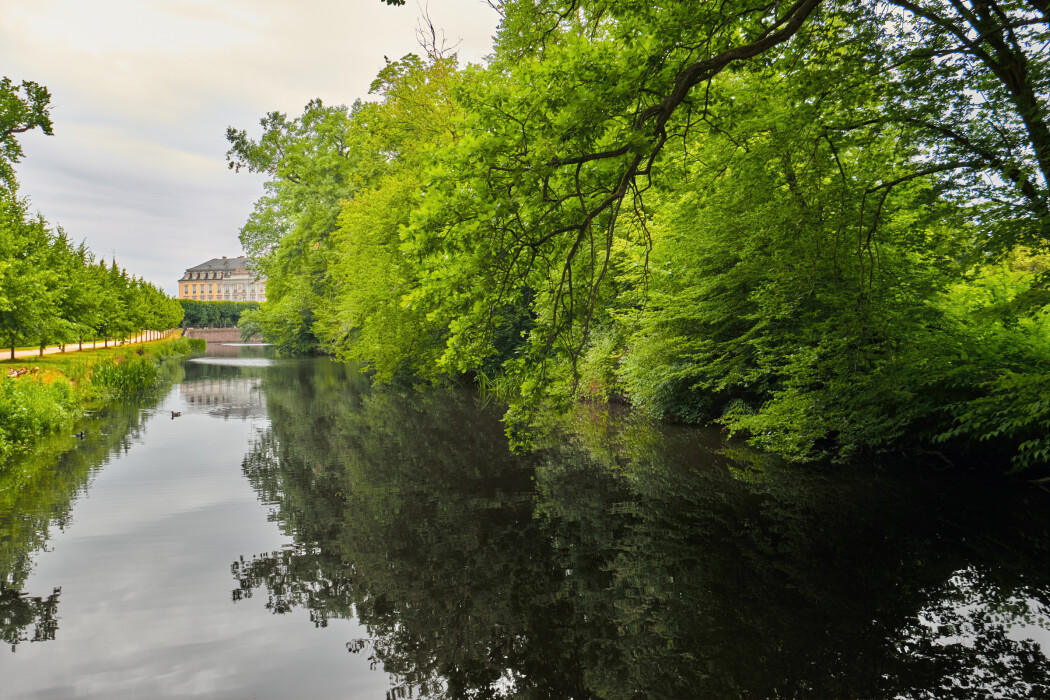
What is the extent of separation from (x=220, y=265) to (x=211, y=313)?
4117cm

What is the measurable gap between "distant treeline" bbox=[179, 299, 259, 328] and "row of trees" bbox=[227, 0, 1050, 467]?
355ft

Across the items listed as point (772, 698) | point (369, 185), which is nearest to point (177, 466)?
point (772, 698)

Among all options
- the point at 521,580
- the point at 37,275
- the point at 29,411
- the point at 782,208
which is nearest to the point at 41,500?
the point at 29,411

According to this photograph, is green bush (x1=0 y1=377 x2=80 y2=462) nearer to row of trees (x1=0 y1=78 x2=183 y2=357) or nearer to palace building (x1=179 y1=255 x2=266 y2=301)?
row of trees (x1=0 y1=78 x2=183 y2=357)

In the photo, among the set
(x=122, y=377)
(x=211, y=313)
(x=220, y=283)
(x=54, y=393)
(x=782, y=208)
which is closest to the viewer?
(x=782, y=208)

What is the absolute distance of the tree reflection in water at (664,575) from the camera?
16.9ft

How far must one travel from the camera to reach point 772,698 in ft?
15.6

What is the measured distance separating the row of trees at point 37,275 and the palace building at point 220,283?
323 feet

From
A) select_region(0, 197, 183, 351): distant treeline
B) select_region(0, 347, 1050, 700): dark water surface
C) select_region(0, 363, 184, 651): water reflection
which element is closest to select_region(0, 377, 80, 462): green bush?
select_region(0, 363, 184, 651): water reflection

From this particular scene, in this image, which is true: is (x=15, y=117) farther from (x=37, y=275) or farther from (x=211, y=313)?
(x=211, y=313)

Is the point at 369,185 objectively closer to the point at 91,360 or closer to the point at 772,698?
the point at 91,360

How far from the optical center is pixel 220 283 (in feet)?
471

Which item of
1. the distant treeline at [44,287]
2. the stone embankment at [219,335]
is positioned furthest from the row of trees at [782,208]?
the stone embankment at [219,335]

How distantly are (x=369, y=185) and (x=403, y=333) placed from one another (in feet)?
40.2
